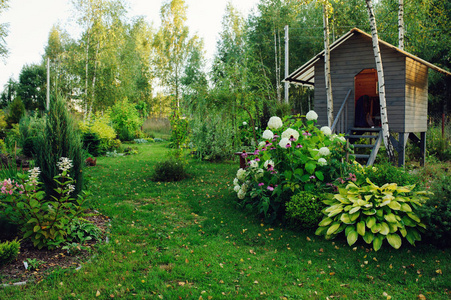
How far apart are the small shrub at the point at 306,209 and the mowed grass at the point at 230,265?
0.17m

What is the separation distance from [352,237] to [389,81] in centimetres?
671

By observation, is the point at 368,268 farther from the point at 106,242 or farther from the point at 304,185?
the point at 106,242

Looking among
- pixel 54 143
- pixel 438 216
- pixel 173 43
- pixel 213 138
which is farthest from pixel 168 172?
pixel 173 43

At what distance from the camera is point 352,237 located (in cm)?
389

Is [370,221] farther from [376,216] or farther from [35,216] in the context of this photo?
[35,216]

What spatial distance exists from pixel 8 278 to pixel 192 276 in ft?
5.83

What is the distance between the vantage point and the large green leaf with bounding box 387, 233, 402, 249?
3713mm

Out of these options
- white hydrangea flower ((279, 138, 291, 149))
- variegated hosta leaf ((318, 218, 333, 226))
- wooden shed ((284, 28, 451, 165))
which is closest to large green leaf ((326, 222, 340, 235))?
variegated hosta leaf ((318, 218, 333, 226))

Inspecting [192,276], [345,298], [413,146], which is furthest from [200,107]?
[413,146]

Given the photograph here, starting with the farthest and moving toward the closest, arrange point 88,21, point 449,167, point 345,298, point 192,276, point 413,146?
point 88,21 → point 413,146 → point 449,167 → point 192,276 → point 345,298

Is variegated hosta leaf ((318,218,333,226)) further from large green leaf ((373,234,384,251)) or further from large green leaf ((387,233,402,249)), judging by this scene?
large green leaf ((387,233,402,249))

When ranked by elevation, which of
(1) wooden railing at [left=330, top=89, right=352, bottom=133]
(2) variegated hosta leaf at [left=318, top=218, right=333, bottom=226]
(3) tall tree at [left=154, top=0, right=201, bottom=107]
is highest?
(3) tall tree at [left=154, top=0, right=201, bottom=107]

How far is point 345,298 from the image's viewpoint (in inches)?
115

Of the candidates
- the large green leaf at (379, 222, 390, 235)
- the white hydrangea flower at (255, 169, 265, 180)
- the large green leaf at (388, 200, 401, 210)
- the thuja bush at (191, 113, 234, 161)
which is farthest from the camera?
the thuja bush at (191, 113, 234, 161)
